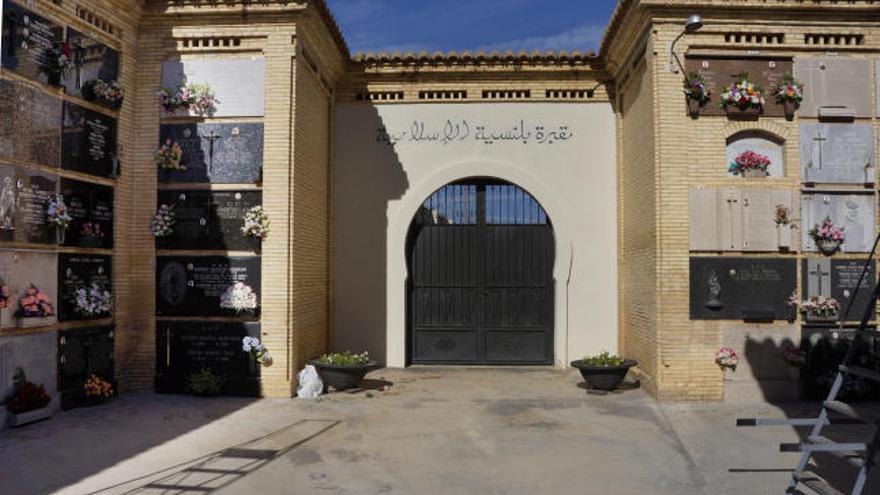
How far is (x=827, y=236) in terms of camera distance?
28.6 ft

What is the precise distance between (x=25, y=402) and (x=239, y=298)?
107 inches

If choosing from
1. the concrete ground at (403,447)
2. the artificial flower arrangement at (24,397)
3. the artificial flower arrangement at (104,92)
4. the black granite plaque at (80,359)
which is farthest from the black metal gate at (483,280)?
the artificial flower arrangement at (24,397)

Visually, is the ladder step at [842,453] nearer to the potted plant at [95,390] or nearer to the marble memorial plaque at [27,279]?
A: the marble memorial plaque at [27,279]

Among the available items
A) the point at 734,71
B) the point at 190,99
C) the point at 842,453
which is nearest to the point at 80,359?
the point at 190,99

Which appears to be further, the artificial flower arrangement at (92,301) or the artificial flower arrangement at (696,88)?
the artificial flower arrangement at (696,88)

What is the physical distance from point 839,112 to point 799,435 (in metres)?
4.63

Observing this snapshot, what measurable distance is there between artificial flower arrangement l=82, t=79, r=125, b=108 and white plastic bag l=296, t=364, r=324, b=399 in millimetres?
4464

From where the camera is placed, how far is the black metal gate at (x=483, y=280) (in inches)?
463

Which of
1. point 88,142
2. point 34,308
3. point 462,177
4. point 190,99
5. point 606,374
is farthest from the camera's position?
point 462,177

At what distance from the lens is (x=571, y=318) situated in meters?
11.4

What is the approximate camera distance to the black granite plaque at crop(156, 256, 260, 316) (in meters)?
8.96

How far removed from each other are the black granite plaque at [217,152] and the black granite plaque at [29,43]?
1.80 meters

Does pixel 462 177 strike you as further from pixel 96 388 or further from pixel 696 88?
pixel 96 388

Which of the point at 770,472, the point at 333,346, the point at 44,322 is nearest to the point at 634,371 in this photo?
the point at 770,472
